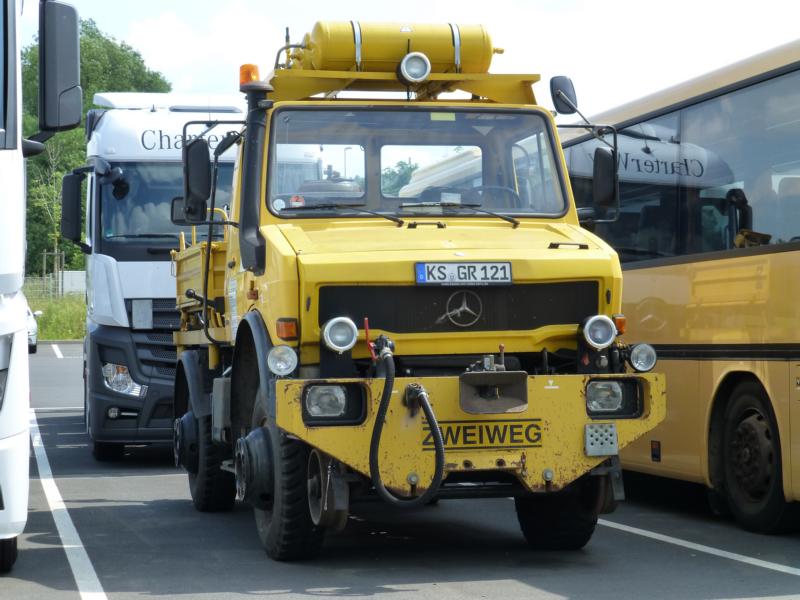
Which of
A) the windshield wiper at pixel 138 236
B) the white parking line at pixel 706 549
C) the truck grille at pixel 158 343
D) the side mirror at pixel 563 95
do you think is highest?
the side mirror at pixel 563 95

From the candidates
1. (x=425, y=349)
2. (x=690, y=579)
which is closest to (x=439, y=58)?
(x=425, y=349)

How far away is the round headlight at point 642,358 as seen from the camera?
8.76 metres

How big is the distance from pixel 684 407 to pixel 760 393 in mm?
1174

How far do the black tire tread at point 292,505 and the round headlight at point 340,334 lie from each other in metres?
0.68

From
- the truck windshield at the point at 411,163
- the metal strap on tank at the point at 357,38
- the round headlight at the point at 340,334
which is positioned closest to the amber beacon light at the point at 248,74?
the truck windshield at the point at 411,163

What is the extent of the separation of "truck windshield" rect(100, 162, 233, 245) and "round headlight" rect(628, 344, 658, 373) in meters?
7.56

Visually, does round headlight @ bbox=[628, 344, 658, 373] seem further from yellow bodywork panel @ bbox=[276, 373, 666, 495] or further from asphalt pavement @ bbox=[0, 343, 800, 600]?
asphalt pavement @ bbox=[0, 343, 800, 600]

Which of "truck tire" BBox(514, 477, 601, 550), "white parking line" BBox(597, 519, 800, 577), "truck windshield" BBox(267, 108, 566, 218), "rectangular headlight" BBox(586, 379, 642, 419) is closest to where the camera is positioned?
"rectangular headlight" BBox(586, 379, 642, 419)

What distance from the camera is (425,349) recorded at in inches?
342

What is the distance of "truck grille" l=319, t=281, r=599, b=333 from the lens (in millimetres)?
8578

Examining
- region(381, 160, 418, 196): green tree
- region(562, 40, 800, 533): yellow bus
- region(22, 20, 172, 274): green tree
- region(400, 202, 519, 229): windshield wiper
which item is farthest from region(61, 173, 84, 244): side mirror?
region(22, 20, 172, 274): green tree

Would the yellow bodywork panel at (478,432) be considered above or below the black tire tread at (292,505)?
above

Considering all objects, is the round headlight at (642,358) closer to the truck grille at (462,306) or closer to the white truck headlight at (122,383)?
the truck grille at (462,306)

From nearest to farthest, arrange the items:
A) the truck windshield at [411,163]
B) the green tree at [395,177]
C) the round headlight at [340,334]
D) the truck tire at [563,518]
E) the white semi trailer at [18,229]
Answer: the white semi trailer at [18,229] < the round headlight at [340,334] < the truck tire at [563,518] < the truck windshield at [411,163] < the green tree at [395,177]
